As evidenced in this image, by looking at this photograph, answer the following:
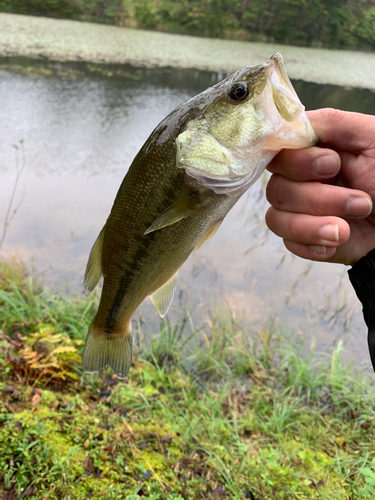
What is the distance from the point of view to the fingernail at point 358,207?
1.47 m

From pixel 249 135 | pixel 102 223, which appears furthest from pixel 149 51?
pixel 249 135

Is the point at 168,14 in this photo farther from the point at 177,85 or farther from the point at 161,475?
the point at 161,475

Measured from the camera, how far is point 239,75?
1362mm

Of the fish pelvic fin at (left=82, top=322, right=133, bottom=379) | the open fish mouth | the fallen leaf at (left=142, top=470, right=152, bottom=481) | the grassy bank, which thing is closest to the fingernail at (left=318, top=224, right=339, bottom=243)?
the open fish mouth

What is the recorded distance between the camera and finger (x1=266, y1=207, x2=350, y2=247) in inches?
58.4

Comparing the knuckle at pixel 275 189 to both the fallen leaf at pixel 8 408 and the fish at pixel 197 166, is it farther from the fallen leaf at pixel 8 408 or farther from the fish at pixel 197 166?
the fallen leaf at pixel 8 408

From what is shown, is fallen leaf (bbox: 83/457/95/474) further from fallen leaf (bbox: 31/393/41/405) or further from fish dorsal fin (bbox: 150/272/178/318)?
fish dorsal fin (bbox: 150/272/178/318)

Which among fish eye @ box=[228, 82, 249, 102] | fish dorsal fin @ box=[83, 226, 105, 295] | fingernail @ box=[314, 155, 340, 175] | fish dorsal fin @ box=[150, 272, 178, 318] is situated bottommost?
fish dorsal fin @ box=[150, 272, 178, 318]

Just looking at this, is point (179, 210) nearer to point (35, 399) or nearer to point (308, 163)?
point (308, 163)

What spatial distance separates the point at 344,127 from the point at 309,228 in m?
0.46

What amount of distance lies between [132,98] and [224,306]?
8657mm

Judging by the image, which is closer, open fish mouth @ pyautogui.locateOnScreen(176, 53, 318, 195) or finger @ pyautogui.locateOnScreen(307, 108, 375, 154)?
open fish mouth @ pyautogui.locateOnScreen(176, 53, 318, 195)

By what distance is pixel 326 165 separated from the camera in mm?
1476

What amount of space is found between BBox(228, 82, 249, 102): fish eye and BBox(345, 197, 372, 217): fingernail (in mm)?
626
